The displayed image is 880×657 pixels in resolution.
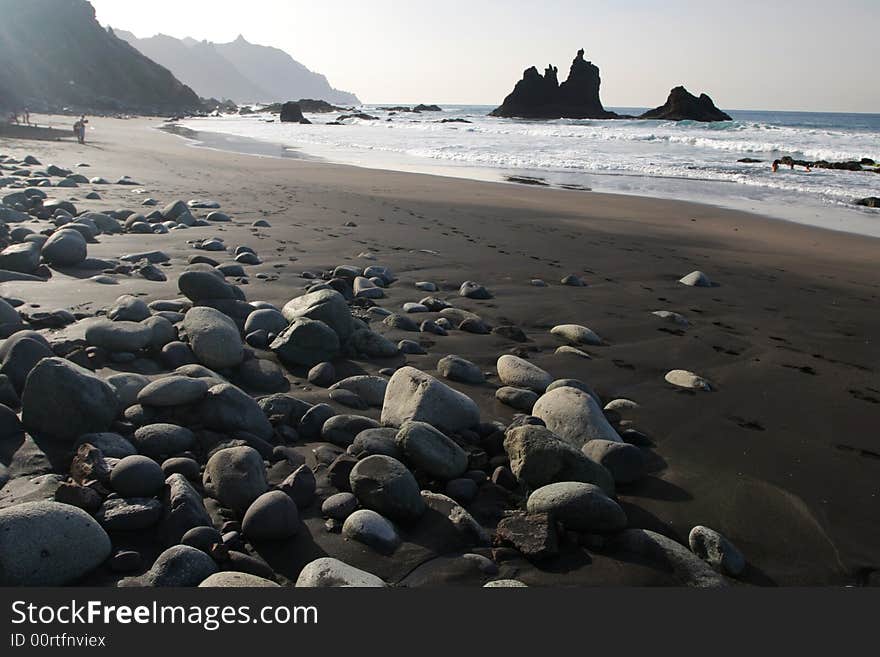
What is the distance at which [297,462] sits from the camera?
2344mm

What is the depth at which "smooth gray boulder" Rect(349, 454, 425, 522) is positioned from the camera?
2047mm

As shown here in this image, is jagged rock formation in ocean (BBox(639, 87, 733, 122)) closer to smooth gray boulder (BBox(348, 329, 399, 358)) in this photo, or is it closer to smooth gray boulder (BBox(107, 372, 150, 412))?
smooth gray boulder (BBox(348, 329, 399, 358))

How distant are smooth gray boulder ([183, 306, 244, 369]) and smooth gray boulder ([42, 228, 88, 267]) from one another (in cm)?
217

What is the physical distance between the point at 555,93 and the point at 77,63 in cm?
5404

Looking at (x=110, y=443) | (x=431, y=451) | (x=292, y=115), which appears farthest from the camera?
(x=292, y=115)

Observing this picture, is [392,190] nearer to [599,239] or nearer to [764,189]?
[599,239]

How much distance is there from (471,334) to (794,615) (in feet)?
8.29

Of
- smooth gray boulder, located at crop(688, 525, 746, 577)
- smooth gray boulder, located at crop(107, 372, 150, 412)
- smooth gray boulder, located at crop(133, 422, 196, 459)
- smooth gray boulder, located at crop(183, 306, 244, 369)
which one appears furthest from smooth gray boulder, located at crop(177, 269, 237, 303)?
smooth gray boulder, located at crop(688, 525, 746, 577)

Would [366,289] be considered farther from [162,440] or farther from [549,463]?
[549,463]

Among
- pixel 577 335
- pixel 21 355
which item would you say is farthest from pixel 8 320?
pixel 577 335

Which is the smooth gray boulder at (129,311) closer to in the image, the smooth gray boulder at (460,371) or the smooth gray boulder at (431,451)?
the smooth gray boulder at (460,371)

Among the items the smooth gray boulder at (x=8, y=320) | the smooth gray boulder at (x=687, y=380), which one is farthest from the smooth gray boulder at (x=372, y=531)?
the smooth gray boulder at (x=8, y=320)

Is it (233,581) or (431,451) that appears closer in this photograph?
(233,581)

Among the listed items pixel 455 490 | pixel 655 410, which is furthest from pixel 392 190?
pixel 455 490
